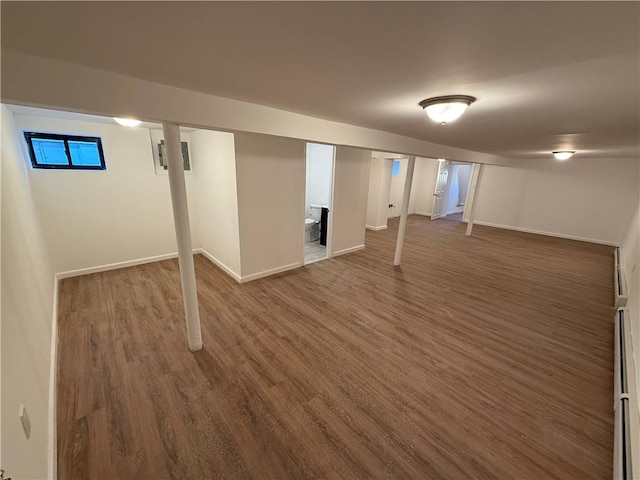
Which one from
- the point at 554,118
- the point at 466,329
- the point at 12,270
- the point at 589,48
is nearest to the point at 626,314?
the point at 466,329

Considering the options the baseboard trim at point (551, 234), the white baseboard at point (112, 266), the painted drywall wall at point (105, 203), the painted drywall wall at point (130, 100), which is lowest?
the white baseboard at point (112, 266)

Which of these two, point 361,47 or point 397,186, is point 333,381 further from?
point 397,186

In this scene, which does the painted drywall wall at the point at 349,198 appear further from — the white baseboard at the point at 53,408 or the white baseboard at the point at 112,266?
the white baseboard at the point at 53,408

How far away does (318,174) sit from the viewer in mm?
6617

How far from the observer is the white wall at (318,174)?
6.34m

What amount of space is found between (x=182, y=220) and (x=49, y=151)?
303cm

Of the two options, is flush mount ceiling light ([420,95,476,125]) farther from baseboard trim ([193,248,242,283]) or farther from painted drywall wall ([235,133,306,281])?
baseboard trim ([193,248,242,283])

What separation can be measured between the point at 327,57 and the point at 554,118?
2334 mm

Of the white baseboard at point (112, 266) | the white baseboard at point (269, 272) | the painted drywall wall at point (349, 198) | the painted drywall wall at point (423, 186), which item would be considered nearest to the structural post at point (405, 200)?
the painted drywall wall at point (349, 198)

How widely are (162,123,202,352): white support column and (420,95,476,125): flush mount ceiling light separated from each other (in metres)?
1.92

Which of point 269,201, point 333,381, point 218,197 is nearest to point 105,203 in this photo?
point 218,197

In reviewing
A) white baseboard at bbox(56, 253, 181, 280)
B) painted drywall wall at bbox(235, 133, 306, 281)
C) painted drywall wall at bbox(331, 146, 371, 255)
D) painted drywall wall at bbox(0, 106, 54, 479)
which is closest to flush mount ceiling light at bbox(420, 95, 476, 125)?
painted drywall wall at bbox(235, 133, 306, 281)

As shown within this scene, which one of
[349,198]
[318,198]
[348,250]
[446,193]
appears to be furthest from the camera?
[446,193]

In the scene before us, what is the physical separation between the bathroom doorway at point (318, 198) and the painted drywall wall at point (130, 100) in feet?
10.6
